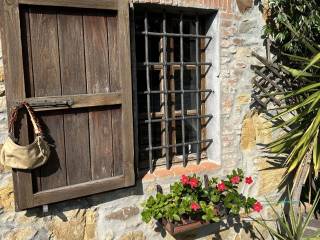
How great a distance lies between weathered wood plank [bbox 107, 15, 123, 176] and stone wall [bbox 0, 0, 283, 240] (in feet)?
0.95

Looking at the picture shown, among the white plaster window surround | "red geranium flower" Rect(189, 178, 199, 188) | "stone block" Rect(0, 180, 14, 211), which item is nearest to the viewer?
"stone block" Rect(0, 180, 14, 211)

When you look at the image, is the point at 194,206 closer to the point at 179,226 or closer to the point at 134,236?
the point at 179,226

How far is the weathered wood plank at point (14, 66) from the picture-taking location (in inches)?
83.5

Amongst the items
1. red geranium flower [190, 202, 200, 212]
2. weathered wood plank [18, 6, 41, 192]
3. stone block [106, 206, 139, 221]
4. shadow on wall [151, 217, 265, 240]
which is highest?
weathered wood plank [18, 6, 41, 192]

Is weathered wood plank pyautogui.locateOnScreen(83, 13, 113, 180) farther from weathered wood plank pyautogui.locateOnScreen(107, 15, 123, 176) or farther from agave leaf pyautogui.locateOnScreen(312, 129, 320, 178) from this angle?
agave leaf pyautogui.locateOnScreen(312, 129, 320, 178)

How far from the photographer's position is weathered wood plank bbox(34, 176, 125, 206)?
2341 millimetres

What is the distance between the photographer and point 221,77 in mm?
3176

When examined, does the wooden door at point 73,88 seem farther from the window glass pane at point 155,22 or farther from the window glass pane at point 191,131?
the window glass pane at point 191,131

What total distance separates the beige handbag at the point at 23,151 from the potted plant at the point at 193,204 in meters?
0.94

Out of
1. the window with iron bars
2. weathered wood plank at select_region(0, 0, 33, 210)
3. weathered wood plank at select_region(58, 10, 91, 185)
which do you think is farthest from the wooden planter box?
weathered wood plank at select_region(0, 0, 33, 210)

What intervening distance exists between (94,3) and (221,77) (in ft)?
4.44

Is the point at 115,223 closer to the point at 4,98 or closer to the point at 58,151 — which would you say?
the point at 58,151

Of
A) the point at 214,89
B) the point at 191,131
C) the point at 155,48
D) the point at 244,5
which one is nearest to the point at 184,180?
the point at 191,131

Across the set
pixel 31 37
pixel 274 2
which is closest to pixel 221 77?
pixel 274 2
